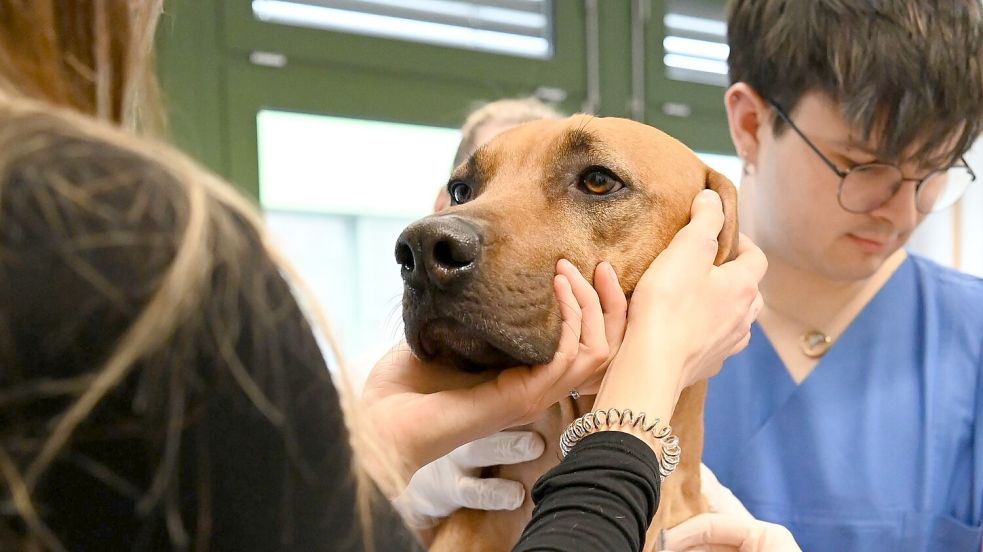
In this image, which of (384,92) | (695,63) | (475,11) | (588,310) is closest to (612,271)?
(588,310)

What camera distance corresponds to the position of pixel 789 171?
5.57ft

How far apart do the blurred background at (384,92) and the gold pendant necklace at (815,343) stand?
1856mm

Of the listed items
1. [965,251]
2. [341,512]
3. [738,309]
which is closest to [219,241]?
[341,512]

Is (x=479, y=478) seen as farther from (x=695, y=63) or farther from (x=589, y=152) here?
(x=695, y=63)

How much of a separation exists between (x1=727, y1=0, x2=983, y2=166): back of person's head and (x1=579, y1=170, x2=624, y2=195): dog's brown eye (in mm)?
507

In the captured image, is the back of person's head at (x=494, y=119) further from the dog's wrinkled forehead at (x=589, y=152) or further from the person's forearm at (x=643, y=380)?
the person's forearm at (x=643, y=380)

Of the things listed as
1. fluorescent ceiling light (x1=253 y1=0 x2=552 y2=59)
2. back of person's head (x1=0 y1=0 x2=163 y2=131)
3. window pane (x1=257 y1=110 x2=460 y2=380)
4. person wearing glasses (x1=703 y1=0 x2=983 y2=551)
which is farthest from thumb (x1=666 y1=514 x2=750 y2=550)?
fluorescent ceiling light (x1=253 y1=0 x2=552 y2=59)

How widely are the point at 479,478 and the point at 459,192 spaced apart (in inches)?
17.5

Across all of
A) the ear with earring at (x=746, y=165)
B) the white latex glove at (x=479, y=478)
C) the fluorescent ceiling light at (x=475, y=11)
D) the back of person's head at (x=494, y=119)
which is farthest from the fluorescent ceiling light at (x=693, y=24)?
the white latex glove at (x=479, y=478)

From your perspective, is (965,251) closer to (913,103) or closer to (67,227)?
(913,103)

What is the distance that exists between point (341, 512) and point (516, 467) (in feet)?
2.57

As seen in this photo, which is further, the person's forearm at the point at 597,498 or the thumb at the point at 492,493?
the thumb at the point at 492,493

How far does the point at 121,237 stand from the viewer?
1.72 ft

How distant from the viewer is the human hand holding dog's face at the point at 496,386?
1.09 metres
